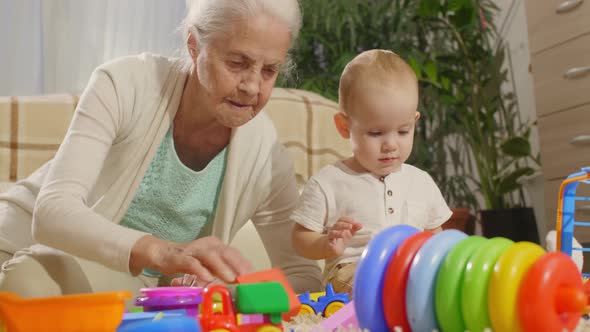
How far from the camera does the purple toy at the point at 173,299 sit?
33.7 inches

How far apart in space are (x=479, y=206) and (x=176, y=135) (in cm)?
206

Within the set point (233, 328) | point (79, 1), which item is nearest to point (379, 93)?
point (233, 328)

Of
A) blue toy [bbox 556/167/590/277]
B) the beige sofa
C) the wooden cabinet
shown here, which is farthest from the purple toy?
the wooden cabinet

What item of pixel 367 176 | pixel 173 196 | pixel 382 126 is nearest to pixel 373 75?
Answer: pixel 382 126

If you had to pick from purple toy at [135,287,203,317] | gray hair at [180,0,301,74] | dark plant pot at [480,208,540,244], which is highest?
gray hair at [180,0,301,74]

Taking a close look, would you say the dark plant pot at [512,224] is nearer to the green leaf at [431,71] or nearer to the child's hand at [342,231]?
the green leaf at [431,71]

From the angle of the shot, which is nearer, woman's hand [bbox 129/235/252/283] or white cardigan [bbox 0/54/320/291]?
woman's hand [bbox 129/235/252/283]

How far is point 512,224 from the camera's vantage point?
266 centimetres

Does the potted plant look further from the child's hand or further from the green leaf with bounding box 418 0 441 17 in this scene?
the child's hand

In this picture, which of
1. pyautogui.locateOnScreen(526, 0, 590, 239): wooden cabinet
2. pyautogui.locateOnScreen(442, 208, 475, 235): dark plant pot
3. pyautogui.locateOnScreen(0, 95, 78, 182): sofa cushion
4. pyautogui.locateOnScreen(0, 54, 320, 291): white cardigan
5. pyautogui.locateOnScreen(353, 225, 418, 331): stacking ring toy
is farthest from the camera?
pyautogui.locateOnScreen(442, 208, 475, 235): dark plant pot

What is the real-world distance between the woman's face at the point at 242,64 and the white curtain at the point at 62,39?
1146 millimetres

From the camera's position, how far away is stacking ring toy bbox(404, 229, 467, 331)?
30.2 inches

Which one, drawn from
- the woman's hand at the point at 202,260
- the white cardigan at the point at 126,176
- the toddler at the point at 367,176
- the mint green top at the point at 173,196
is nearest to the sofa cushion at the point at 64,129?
the white cardigan at the point at 126,176

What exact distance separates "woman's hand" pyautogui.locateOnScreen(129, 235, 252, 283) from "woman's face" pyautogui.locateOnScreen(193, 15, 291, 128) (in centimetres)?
36
